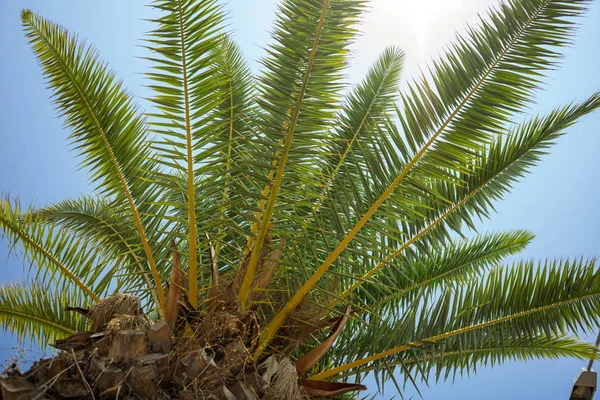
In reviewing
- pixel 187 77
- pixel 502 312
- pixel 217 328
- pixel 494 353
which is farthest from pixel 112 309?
pixel 494 353

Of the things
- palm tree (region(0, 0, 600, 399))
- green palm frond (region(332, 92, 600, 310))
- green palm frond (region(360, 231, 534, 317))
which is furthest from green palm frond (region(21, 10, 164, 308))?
green palm frond (region(360, 231, 534, 317))

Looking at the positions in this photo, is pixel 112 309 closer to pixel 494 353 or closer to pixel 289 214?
pixel 289 214

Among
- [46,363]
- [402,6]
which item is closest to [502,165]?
[46,363]

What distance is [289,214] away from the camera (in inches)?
165

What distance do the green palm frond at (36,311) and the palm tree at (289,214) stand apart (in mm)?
33

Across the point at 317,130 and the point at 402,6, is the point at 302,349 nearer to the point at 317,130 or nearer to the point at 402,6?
the point at 317,130

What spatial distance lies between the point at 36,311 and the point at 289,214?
257 centimetres

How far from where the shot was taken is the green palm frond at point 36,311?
532cm

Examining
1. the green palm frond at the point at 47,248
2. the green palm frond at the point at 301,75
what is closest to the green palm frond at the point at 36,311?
the green palm frond at the point at 47,248

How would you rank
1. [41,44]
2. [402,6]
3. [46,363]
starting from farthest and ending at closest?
[402,6] → [41,44] → [46,363]

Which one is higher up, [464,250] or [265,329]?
[464,250]

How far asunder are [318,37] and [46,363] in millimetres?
2207

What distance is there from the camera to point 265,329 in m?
3.87

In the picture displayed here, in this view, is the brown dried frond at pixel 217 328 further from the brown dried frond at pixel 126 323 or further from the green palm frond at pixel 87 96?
the green palm frond at pixel 87 96
